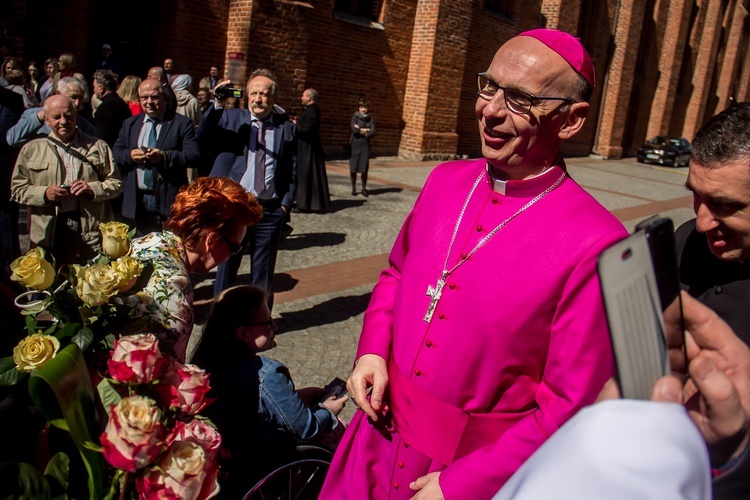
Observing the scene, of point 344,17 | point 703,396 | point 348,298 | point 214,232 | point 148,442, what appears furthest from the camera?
point 344,17

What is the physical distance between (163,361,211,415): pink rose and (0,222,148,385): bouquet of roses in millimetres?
261

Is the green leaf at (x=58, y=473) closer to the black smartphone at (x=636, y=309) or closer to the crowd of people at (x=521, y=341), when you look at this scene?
the crowd of people at (x=521, y=341)

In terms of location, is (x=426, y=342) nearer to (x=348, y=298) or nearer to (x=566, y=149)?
(x=348, y=298)

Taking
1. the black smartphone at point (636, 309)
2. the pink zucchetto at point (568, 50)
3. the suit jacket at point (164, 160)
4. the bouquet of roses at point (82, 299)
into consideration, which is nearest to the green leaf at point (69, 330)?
the bouquet of roses at point (82, 299)

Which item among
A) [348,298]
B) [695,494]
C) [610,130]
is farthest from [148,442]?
[610,130]

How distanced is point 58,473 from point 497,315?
45.0 inches

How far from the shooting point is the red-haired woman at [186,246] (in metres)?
2.49

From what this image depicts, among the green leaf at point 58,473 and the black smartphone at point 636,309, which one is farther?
the green leaf at point 58,473

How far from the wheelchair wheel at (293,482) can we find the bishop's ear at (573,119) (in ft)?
5.76

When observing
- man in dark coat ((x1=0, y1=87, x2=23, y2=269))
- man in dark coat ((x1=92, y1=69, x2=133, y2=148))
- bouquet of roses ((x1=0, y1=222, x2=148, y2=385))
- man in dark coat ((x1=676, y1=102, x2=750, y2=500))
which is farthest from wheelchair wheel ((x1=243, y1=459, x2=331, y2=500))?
man in dark coat ((x1=92, y1=69, x2=133, y2=148))

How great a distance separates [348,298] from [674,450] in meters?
5.89

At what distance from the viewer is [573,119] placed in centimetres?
199

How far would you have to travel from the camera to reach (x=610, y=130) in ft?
94.9

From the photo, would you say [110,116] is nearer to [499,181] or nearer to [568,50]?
[499,181]
